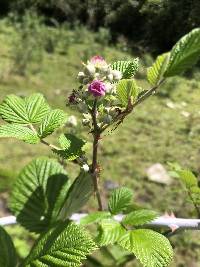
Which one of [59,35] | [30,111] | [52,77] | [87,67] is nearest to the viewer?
[87,67]

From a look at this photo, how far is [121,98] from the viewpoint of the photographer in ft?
2.16

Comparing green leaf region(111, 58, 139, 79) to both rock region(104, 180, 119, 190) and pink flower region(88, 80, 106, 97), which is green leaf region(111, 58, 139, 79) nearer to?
pink flower region(88, 80, 106, 97)

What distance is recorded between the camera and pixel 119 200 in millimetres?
863

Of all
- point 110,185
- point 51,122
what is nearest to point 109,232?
point 51,122

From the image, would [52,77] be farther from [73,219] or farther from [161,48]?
[73,219]

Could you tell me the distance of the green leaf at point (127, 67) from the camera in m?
0.72

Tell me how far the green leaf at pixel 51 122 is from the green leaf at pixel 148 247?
18 centimetres

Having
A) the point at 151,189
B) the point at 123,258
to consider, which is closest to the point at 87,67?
the point at 123,258

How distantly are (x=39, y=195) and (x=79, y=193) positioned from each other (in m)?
0.15

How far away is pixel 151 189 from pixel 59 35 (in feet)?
10.5

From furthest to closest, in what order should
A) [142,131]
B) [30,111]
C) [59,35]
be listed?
[59,35] → [142,131] → [30,111]

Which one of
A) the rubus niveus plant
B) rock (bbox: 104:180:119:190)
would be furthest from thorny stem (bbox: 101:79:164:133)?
rock (bbox: 104:180:119:190)

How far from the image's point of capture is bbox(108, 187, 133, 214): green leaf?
2.79ft

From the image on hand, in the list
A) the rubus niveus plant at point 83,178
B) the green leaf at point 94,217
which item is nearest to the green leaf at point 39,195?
the rubus niveus plant at point 83,178
